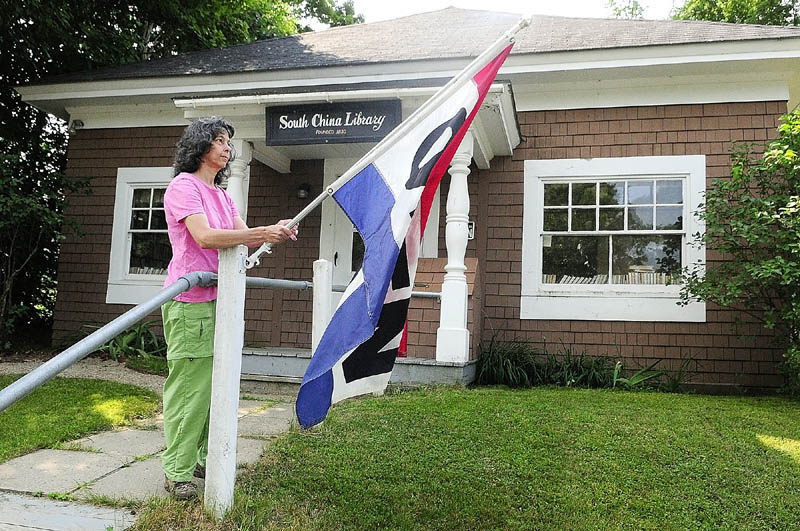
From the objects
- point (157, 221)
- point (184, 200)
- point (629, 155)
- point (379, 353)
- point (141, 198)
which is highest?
point (629, 155)

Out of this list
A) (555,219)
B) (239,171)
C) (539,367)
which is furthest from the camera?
(555,219)

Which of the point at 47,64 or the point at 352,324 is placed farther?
the point at 47,64

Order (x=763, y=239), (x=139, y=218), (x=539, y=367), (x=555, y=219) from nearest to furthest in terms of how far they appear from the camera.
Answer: (x=763, y=239) < (x=539, y=367) < (x=555, y=219) < (x=139, y=218)

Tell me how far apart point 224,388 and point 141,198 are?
6977 mm

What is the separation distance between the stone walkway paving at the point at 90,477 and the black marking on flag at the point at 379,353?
2.83 feet

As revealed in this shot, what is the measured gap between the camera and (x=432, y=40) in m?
8.31

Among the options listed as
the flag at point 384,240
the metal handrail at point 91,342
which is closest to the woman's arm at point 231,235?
the metal handrail at point 91,342

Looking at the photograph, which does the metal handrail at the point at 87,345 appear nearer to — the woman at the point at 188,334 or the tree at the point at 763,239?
the woman at the point at 188,334

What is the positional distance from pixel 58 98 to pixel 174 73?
1.79 m

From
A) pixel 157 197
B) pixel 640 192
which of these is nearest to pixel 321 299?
pixel 640 192

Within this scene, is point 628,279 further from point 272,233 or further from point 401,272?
point 272,233

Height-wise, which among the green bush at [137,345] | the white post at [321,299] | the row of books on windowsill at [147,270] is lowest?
the green bush at [137,345]

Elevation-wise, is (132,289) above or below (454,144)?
below

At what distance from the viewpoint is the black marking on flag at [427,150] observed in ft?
7.73
